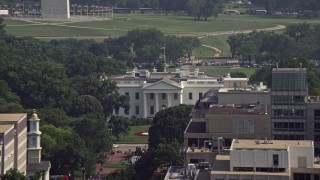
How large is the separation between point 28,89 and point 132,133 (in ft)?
38.9

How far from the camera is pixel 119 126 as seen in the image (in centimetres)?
9538

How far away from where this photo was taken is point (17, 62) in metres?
121

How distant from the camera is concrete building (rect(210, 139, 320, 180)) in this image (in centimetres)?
4891

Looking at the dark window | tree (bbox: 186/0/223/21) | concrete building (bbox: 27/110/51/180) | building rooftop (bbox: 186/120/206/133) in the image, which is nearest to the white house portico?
concrete building (bbox: 27/110/51/180)

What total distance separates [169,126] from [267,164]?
32146mm

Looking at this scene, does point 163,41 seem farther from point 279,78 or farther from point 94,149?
point 279,78

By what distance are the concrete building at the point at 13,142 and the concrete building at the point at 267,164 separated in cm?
1612

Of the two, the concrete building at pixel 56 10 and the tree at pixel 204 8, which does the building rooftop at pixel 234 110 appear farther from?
the tree at pixel 204 8

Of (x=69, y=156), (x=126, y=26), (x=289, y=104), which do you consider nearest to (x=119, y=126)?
(x=69, y=156)

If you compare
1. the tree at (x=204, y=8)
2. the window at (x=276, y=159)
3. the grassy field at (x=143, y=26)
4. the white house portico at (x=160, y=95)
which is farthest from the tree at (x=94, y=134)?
the tree at (x=204, y=8)

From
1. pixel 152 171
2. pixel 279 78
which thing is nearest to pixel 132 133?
pixel 152 171

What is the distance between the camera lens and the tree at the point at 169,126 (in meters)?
79.9

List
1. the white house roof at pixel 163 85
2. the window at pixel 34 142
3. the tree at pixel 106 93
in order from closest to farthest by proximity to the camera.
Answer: the window at pixel 34 142
the tree at pixel 106 93
the white house roof at pixel 163 85

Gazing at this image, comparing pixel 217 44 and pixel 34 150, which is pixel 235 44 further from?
pixel 34 150
